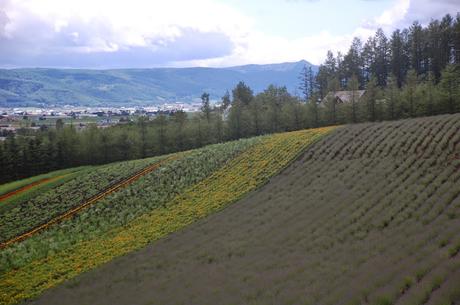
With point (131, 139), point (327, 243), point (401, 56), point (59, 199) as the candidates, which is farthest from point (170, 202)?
point (401, 56)

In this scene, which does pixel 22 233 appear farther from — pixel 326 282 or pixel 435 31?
pixel 435 31

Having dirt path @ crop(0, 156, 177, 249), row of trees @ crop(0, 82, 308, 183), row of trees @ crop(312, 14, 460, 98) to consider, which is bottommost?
dirt path @ crop(0, 156, 177, 249)

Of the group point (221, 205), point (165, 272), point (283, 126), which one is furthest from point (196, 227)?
point (283, 126)

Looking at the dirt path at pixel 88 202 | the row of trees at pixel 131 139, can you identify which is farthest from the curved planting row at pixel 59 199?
the row of trees at pixel 131 139

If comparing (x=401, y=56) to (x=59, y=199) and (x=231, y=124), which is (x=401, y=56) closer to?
(x=231, y=124)

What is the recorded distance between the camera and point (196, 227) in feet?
94.3

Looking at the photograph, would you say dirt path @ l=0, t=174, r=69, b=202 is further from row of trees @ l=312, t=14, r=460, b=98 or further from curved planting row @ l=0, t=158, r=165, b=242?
row of trees @ l=312, t=14, r=460, b=98

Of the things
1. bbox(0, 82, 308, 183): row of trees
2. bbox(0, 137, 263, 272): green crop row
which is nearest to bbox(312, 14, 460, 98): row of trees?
bbox(0, 82, 308, 183): row of trees

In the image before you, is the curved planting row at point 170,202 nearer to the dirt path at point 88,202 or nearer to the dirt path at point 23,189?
the dirt path at point 88,202

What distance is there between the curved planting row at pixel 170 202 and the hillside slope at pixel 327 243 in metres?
1.80

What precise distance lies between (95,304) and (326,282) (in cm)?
979

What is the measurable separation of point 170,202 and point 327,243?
19.4 m

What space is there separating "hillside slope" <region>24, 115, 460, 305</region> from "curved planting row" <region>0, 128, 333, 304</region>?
180cm

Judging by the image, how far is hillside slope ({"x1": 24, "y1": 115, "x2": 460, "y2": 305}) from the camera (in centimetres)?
1302
